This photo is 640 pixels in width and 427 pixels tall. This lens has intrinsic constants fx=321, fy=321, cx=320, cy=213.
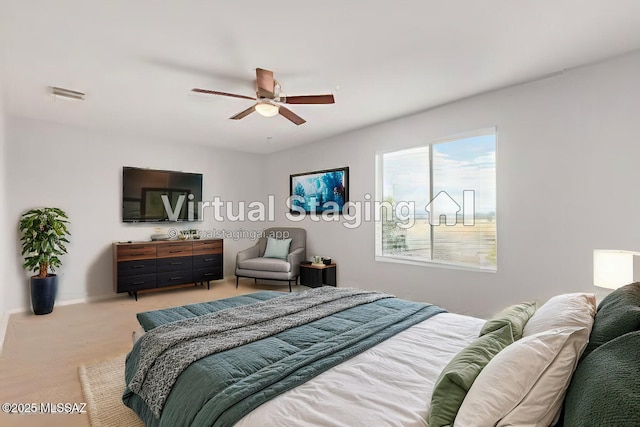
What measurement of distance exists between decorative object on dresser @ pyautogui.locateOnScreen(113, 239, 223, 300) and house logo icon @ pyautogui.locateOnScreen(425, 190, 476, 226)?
361 cm

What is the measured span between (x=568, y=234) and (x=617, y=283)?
104 centimetres

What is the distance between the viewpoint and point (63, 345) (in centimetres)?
315

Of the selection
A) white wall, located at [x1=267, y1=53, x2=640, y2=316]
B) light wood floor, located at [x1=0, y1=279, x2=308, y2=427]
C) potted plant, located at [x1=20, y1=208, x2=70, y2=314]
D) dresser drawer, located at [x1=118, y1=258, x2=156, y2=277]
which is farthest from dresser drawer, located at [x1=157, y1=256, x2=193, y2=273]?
white wall, located at [x1=267, y1=53, x2=640, y2=316]

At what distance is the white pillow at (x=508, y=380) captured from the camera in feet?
3.07

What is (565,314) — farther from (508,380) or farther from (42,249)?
(42,249)

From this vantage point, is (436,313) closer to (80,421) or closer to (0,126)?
(80,421)

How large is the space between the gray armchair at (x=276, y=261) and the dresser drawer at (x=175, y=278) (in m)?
0.80

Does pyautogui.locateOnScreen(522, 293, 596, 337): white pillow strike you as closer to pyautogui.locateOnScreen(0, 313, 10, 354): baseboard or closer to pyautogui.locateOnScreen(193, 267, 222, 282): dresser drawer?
pyautogui.locateOnScreen(0, 313, 10, 354): baseboard

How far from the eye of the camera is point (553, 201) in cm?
307

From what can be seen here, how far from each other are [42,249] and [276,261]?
3129mm

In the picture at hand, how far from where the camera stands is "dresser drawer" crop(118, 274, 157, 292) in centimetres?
466

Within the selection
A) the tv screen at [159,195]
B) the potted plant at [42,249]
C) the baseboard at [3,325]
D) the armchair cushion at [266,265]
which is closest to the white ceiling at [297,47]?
the potted plant at [42,249]

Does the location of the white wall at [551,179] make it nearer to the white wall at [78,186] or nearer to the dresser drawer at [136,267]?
the dresser drawer at [136,267]

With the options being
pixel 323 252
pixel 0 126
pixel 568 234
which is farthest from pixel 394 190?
pixel 0 126
